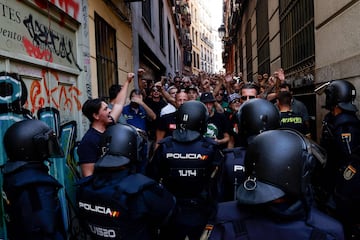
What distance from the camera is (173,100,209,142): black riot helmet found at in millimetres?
3166

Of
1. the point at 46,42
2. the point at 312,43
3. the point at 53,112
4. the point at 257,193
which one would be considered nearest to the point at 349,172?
the point at 257,193

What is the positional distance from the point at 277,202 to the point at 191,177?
152 centimetres

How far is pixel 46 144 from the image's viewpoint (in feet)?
7.84

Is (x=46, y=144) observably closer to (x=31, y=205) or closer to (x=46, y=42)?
(x=31, y=205)

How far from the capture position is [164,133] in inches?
193

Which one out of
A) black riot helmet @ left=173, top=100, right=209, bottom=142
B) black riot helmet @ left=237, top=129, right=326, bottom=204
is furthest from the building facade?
black riot helmet @ left=237, top=129, right=326, bottom=204

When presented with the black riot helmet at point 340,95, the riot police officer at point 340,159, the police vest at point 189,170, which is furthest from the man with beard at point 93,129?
the black riot helmet at point 340,95

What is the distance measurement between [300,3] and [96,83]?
4.26 meters

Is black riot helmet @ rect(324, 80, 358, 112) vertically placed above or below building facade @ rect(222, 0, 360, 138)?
below

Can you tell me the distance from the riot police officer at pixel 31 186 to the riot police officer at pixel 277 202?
100 centimetres

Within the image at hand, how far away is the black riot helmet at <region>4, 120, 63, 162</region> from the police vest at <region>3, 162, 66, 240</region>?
0.33 feet

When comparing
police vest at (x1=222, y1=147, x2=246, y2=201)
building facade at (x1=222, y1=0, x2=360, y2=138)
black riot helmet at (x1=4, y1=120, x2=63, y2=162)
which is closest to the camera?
black riot helmet at (x1=4, y1=120, x2=63, y2=162)

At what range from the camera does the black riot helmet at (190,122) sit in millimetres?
3166

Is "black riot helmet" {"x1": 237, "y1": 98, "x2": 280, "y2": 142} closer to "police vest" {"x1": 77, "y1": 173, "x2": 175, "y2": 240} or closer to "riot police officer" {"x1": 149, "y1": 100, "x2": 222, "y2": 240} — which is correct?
"riot police officer" {"x1": 149, "y1": 100, "x2": 222, "y2": 240}
